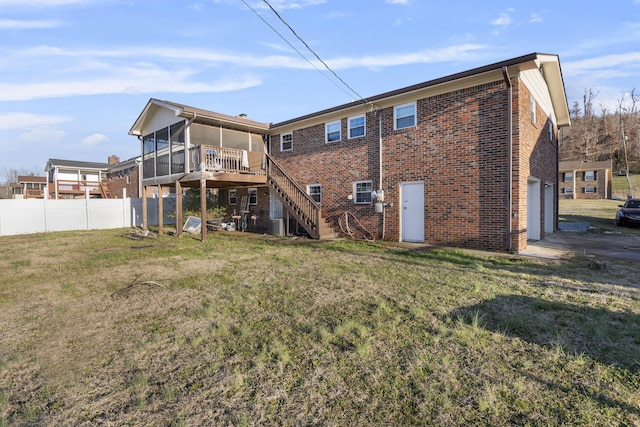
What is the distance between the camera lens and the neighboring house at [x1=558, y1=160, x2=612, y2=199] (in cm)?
3728

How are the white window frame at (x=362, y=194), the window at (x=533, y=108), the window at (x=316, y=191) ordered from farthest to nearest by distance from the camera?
the window at (x=316, y=191) → the white window frame at (x=362, y=194) → the window at (x=533, y=108)

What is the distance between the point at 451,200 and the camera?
9.74 m

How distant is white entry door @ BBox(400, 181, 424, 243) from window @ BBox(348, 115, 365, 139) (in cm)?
280

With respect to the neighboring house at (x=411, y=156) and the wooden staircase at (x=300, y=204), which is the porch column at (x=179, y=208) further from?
the wooden staircase at (x=300, y=204)

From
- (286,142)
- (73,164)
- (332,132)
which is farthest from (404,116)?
(73,164)

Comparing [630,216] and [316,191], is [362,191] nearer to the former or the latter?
[316,191]

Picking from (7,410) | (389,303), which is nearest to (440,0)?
(389,303)

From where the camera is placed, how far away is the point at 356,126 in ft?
40.5

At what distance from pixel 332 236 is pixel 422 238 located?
11.1ft

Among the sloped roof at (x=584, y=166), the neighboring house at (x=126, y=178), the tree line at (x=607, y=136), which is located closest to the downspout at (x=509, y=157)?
the neighboring house at (x=126, y=178)

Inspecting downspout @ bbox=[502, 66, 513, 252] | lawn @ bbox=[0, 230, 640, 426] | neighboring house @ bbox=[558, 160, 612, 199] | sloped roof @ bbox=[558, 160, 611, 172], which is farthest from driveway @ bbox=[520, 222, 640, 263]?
sloped roof @ bbox=[558, 160, 611, 172]

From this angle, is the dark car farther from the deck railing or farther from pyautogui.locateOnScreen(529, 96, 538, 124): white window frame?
the deck railing

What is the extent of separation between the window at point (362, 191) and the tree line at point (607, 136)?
48144 millimetres

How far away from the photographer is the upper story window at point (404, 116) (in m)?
10.7
